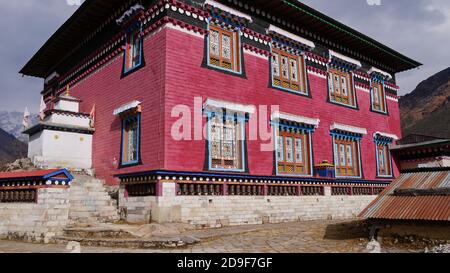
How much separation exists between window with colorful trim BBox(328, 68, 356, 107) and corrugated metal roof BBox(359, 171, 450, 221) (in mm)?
9575

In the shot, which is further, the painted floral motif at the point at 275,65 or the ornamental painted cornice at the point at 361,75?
the ornamental painted cornice at the point at 361,75

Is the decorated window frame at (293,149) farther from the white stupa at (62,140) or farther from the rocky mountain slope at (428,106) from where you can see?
the rocky mountain slope at (428,106)

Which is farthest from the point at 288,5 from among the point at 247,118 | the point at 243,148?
the point at 243,148

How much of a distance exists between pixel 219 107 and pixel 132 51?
417 cm

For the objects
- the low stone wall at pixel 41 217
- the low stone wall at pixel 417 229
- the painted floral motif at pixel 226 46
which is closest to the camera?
the low stone wall at pixel 417 229

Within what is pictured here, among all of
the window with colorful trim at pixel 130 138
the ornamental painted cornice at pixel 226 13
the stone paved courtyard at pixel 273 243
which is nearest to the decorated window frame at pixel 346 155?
the ornamental painted cornice at pixel 226 13

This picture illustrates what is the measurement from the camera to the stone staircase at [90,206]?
11594mm

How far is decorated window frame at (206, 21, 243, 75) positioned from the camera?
13.5m

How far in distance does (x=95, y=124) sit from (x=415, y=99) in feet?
214

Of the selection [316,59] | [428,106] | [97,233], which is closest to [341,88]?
[316,59]

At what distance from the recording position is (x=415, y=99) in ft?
221

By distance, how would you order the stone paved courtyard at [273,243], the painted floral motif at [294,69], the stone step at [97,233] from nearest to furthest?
the stone paved courtyard at [273,243], the stone step at [97,233], the painted floral motif at [294,69]

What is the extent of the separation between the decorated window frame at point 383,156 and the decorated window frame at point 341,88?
2.60 m
